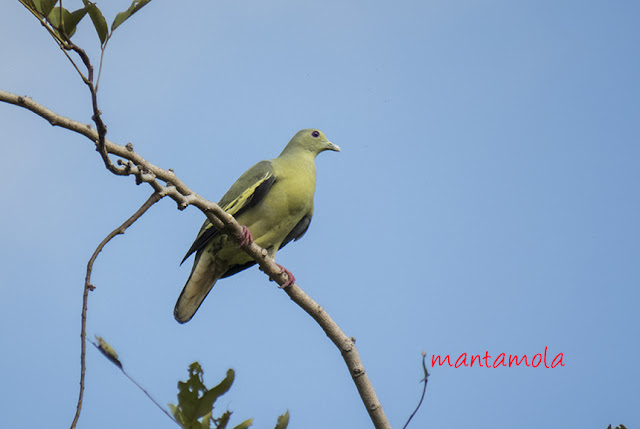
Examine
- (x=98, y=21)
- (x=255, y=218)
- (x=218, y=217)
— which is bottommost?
(x=98, y=21)

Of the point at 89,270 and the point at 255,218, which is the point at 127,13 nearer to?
the point at 89,270

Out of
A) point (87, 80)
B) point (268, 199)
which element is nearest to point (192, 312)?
point (268, 199)

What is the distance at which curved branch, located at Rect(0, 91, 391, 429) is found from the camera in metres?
2.72

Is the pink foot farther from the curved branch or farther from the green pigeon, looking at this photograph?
the green pigeon

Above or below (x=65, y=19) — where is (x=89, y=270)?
below

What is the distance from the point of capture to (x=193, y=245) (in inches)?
204

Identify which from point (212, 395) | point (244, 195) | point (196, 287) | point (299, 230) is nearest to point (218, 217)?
point (212, 395)

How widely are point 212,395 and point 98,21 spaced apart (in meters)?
1.27

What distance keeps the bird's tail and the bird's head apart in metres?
1.37

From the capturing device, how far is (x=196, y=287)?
5.64 metres

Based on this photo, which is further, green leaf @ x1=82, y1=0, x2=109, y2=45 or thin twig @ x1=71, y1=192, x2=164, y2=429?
green leaf @ x1=82, y1=0, x2=109, y2=45

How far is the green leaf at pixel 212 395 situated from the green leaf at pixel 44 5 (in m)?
1.29

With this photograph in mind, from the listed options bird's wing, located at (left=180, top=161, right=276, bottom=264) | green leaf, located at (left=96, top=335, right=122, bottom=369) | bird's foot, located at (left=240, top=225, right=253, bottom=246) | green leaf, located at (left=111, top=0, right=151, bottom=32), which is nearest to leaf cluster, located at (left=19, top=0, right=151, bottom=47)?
green leaf, located at (left=111, top=0, right=151, bottom=32)

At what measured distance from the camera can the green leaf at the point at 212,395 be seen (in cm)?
226
